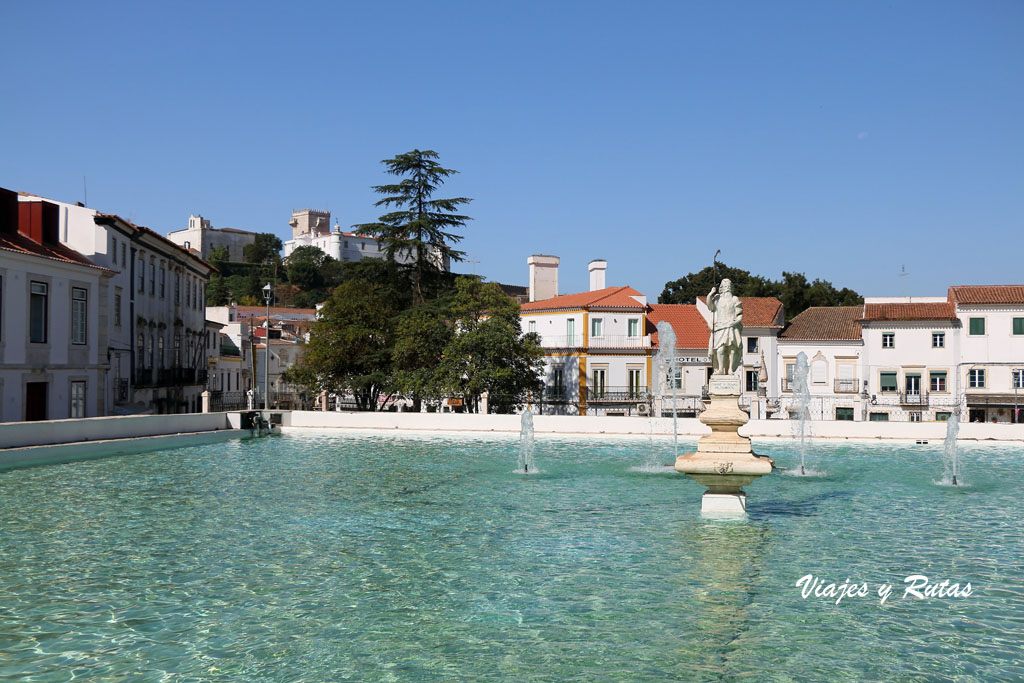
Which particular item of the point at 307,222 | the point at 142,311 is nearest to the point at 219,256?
the point at 307,222

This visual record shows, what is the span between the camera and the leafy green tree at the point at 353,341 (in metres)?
46.9

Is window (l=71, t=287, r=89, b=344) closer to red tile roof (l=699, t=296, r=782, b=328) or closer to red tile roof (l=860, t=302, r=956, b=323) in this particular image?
red tile roof (l=699, t=296, r=782, b=328)

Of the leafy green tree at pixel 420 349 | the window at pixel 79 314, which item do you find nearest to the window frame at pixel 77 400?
the window at pixel 79 314

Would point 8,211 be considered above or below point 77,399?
above

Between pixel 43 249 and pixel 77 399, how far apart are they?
20.0ft

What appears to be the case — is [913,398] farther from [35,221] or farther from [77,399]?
[35,221]

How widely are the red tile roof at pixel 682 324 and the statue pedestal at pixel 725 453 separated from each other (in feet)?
134

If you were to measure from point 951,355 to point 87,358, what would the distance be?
163 ft

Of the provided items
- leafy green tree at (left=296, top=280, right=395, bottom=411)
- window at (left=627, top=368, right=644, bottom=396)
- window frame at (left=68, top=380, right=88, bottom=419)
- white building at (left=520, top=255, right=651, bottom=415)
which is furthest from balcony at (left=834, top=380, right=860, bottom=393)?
window frame at (left=68, top=380, right=88, bottom=419)

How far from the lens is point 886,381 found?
56406 mm

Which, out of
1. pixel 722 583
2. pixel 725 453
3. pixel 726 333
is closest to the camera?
pixel 722 583

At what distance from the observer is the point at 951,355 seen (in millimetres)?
55344

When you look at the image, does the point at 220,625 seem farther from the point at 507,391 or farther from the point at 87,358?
the point at 507,391

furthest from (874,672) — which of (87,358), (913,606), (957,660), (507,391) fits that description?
(507,391)
